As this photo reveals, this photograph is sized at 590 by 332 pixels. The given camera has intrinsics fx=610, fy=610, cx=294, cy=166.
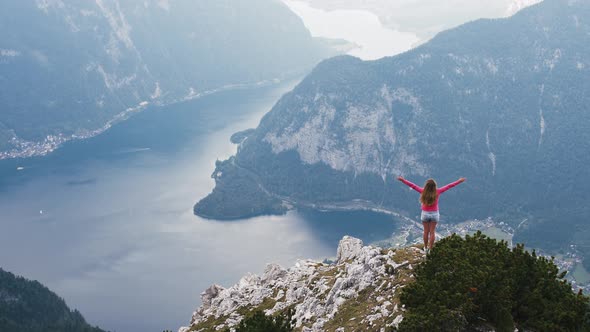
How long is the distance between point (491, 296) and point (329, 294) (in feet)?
64.0

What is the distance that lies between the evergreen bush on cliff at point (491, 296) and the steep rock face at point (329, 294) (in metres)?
3.90

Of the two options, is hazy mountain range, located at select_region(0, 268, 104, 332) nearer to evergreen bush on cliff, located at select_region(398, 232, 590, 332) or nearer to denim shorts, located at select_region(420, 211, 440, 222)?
denim shorts, located at select_region(420, 211, 440, 222)

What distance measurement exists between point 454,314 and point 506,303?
2590 mm

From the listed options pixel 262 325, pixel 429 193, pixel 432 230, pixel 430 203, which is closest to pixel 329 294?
pixel 262 325

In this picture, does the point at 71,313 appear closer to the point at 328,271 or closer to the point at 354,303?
the point at 328,271

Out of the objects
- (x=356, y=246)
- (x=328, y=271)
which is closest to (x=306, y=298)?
(x=328, y=271)

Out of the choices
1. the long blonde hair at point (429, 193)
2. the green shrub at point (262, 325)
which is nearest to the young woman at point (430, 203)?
the long blonde hair at point (429, 193)

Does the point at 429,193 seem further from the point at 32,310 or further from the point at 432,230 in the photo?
the point at 32,310

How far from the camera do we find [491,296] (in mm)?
27859

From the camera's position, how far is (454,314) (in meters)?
27.3

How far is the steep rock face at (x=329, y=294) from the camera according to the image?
37562 mm

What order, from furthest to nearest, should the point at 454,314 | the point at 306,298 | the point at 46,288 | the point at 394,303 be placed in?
the point at 46,288
the point at 306,298
the point at 394,303
the point at 454,314

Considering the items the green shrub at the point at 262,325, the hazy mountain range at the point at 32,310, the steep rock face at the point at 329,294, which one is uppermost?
the hazy mountain range at the point at 32,310

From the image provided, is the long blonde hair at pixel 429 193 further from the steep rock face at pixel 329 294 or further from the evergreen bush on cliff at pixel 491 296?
the steep rock face at pixel 329 294
